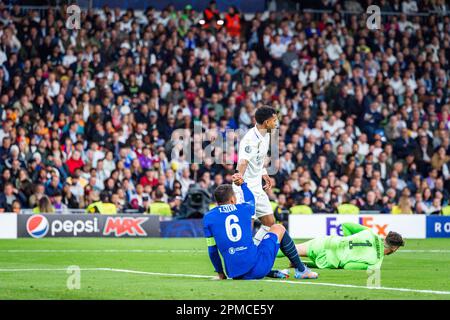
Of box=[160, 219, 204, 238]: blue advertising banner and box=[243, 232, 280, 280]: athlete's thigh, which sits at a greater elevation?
box=[243, 232, 280, 280]: athlete's thigh

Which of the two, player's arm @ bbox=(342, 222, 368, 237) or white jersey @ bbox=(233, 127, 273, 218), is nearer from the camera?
white jersey @ bbox=(233, 127, 273, 218)

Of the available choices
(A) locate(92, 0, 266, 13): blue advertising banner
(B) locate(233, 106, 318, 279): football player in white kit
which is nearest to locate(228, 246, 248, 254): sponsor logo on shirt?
(B) locate(233, 106, 318, 279): football player in white kit

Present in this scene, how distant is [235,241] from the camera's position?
13.2 m

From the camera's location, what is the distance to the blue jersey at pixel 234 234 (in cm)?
1319

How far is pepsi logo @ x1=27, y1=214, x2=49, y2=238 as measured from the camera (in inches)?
1085

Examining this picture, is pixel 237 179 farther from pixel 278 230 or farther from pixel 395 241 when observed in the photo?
pixel 395 241

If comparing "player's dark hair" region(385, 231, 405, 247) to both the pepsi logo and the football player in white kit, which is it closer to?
the football player in white kit

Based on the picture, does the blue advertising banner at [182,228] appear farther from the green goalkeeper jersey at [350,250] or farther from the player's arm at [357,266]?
the player's arm at [357,266]

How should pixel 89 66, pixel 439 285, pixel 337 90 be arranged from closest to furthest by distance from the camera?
A: pixel 439 285 → pixel 89 66 → pixel 337 90

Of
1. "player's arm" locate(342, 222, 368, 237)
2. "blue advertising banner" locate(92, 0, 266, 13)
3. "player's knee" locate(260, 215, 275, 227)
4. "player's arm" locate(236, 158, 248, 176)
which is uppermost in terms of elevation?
"blue advertising banner" locate(92, 0, 266, 13)

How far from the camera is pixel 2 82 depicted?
1224 inches

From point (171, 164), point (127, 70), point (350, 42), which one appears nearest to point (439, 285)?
point (171, 164)

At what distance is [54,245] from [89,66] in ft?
32.0

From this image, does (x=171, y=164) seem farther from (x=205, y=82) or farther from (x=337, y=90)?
(x=337, y=90)
